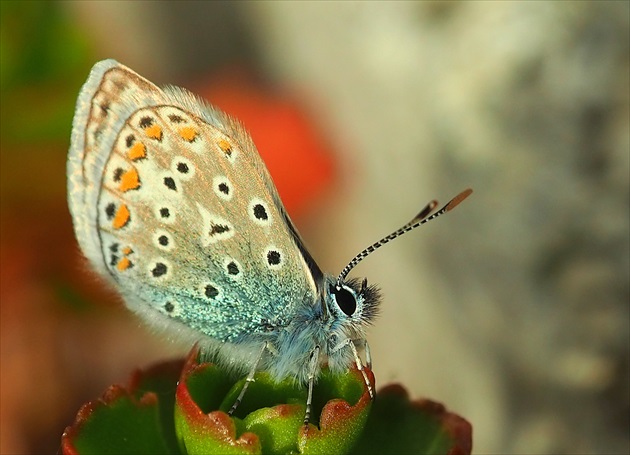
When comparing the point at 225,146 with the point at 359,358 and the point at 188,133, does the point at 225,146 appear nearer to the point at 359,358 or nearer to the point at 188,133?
the point at 188,133

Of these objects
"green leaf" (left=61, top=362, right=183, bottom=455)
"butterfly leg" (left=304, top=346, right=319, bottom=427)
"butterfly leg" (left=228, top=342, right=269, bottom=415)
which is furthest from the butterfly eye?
"green leaf" (left=61, top=362, right=183, bottom=455)

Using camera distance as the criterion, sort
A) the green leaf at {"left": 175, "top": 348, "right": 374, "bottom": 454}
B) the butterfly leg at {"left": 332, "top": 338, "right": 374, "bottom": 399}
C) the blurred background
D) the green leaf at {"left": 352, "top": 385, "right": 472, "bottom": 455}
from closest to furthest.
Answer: the green leaf at {"left": 175, "top": 348, "right": 374, "bottom": 454}, the butterfly leg at {"left": 332, "top": 338, "right": 374, "bottom": 399}, the green leaf at {"left": 352, "top": 385, "right": 472, "bottom": 455}, the blurred background

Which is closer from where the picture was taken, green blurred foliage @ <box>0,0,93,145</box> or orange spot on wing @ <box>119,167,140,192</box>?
orange spot on wing @ <box>119,167,140,192</box>

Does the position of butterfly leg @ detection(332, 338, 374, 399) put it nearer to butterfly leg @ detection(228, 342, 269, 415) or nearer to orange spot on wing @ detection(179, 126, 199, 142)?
butterfly leg @ detection(228, 342, 269, 415)

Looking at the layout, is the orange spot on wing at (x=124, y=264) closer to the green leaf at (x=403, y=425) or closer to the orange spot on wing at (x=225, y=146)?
the orange spot on wing at (x=225, y=146)

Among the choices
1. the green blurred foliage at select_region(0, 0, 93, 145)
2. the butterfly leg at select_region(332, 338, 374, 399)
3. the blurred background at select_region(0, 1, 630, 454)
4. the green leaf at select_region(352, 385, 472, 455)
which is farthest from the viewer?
the green blurred foliage at select_region(0, 0, 93, 145)

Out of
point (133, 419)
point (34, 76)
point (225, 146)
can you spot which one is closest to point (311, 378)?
point (133, 419)

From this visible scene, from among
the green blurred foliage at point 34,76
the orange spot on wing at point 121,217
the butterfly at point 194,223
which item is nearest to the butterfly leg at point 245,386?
the butterfly at point 194,223
